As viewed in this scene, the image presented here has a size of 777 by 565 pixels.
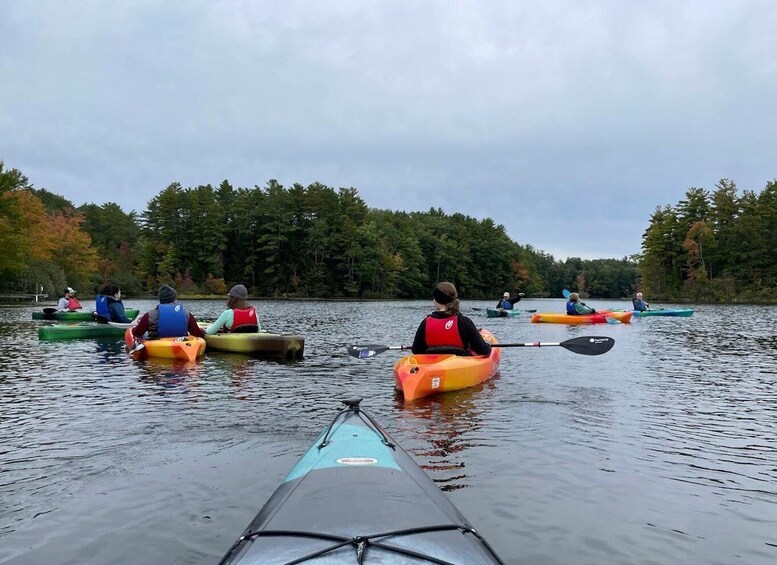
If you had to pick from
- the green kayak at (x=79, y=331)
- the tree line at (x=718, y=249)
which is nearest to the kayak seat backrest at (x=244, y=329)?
the green kayak at (x=79, y=331)

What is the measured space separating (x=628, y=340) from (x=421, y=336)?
11882mm

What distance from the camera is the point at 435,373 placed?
28.2 feet

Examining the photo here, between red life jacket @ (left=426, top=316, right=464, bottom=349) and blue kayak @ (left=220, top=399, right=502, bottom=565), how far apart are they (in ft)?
17.1

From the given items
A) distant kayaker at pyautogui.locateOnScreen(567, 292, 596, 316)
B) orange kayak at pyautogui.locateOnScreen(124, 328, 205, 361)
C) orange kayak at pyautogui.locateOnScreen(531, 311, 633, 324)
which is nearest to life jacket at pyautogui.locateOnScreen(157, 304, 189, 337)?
orange kayak at pyautogui.locateOnScreen(124, 328, 205, 361)

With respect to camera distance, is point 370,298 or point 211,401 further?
point 370,298

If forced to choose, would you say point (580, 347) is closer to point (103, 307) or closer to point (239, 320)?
point (239, 320)

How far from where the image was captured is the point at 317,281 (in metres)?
70.3

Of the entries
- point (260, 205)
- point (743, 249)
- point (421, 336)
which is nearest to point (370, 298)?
point (260, 205)

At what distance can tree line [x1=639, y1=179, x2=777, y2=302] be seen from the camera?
62.6 meters

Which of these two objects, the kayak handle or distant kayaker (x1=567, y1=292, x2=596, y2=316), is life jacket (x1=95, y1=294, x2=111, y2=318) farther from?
distant kayaker (x1=567, y1=292, x2=596, y2=316)

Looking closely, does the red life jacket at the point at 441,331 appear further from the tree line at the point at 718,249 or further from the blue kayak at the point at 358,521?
the tree line at the point at 718,249

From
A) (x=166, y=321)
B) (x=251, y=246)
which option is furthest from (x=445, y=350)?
(x=251, y=246)

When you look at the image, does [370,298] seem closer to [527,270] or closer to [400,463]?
[527,270]

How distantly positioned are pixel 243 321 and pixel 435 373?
7035 millimetres
